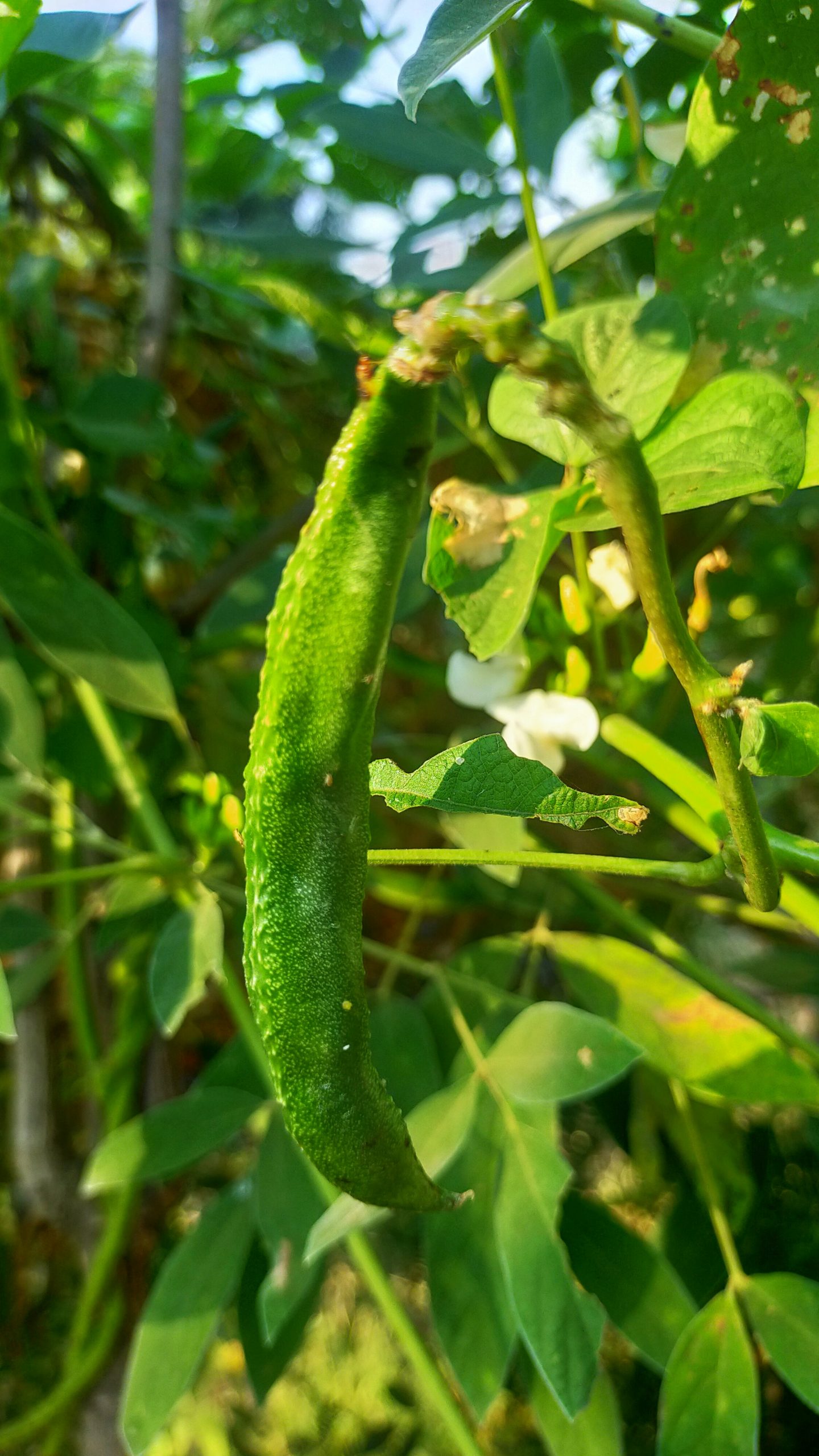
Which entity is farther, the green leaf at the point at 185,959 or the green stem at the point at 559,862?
the green leaf at the point at 185,959

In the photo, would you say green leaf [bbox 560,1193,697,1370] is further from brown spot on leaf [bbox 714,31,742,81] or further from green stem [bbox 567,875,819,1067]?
brown spot on leaf [bbox 714,31,742,81]

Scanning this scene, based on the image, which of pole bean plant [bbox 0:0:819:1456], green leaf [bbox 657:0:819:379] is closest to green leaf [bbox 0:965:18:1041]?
pole bean plant [bbox 0:0:819:1456]

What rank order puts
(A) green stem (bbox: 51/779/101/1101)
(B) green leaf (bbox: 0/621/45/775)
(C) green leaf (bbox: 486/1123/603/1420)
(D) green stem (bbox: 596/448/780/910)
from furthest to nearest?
(A) green stem (bbox: 51/779/101/1101), (B) green leaf (bbox: 0/621/45/775), (C) green leaf (bbox: 486/1123/603/1420), (D) green stem (bbox: 596/448/780/910)

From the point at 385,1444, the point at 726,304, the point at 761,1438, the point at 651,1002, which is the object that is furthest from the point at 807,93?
the point at 385,1444

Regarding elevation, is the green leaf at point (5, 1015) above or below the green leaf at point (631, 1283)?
above

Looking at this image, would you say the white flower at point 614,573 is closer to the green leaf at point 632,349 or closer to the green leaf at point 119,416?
the green leaf at point 632,349

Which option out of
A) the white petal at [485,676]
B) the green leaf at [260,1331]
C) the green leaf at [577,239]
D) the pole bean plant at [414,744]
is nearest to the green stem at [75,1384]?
the pole bean plant at [414,744]
